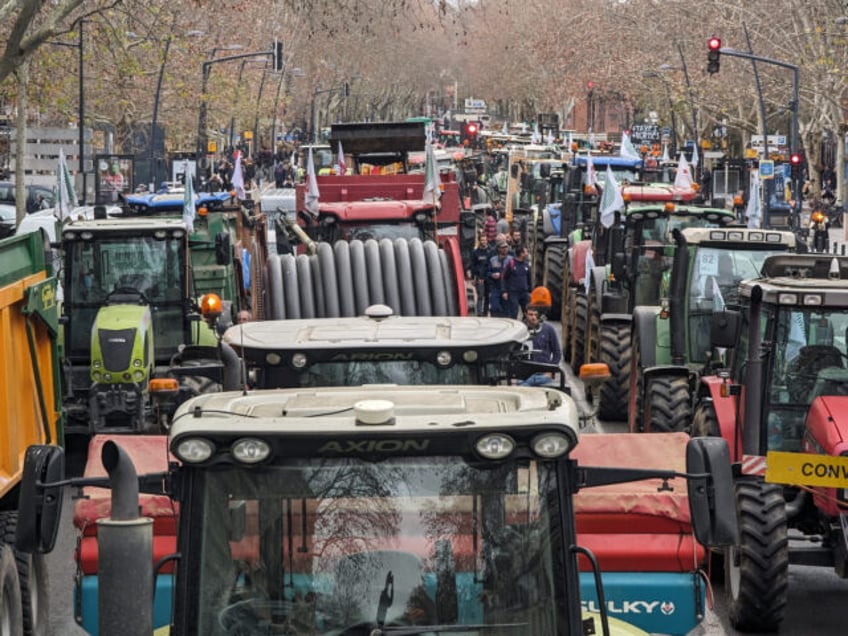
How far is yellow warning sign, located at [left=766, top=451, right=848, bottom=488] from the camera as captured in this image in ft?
35.8

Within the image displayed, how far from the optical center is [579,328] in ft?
78.1

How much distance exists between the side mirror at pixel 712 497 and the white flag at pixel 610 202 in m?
18.4

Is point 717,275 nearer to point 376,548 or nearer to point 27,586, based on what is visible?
point 27,586

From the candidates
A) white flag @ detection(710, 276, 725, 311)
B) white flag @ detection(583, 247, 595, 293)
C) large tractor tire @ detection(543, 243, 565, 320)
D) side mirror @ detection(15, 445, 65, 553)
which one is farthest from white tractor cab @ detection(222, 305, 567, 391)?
large tractor tire @ detection(543, 243, 565, 320)

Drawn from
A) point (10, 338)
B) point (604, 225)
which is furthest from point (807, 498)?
point (604, 225)

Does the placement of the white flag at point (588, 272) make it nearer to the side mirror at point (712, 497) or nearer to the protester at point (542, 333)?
the protester at point (542, 333)

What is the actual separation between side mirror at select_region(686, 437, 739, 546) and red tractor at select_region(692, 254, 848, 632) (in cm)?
550

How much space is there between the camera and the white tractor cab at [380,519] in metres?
5.46

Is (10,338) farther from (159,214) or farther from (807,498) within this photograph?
(159,214)

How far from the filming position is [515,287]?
2431 cm

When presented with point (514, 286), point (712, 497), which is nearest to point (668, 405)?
point (514, 286)

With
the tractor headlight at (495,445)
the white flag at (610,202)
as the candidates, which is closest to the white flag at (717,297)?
the white flag at (610,202)

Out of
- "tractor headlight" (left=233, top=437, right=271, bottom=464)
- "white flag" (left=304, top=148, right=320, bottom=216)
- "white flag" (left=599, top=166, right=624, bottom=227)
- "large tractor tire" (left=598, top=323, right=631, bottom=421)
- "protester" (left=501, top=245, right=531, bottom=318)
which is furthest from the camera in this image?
"protester" (left=501, top=245, right=531, bottom=318)

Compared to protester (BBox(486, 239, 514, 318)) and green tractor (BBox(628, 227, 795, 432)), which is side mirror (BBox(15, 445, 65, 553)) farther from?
protester (BBox(486, 239, 514, 318))
